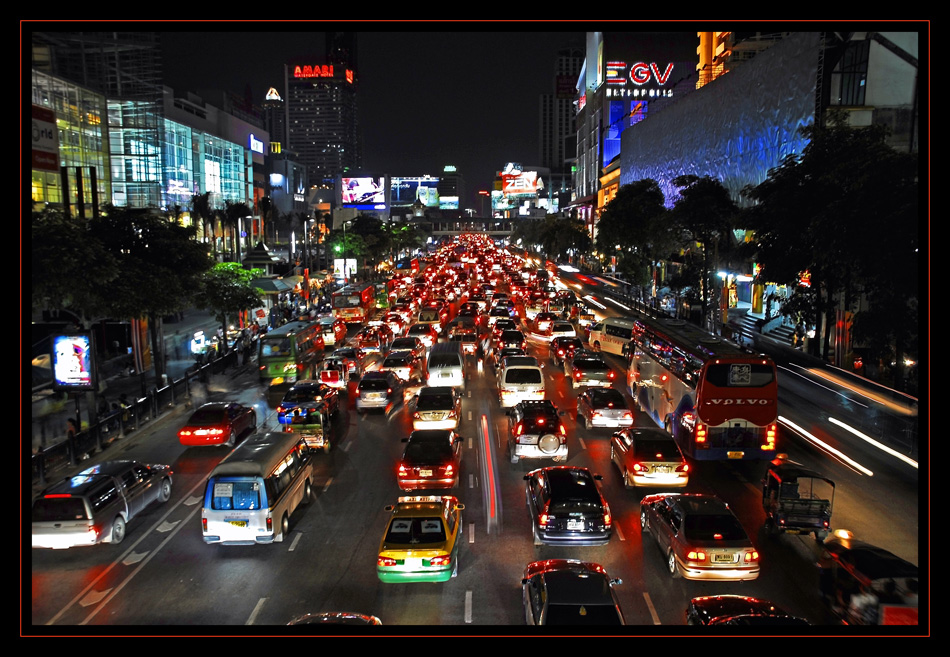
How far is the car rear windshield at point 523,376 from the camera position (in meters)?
26.9

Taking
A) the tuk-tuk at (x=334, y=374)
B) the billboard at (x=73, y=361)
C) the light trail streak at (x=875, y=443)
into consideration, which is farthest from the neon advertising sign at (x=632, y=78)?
the billboard at (x=73, y=361)

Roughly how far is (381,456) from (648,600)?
1109cm

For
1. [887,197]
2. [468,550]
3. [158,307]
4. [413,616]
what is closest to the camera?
[413,616]

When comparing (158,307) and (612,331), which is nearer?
(158,307)

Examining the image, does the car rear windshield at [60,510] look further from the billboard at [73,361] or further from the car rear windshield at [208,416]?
the billboard at [73,361]

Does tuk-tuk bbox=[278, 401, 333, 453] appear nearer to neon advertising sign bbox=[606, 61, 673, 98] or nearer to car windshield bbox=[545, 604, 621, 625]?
car windshield bbox=[545, 604, 621, 625]

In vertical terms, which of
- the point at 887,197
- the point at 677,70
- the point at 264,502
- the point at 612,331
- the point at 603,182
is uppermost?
the point at 677,70

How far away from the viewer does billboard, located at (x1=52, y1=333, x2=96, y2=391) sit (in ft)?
77.2

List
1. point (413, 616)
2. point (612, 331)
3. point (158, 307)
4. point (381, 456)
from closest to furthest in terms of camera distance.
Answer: point (413, 616) → point (381, 456) → point (158, 307) → point (612, 331)

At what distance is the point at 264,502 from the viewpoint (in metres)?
A: 14.8

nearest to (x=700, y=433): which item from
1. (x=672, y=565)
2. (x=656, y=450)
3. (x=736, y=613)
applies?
(x=656, y=450)

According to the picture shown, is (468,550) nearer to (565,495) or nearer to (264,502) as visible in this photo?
(565,495)

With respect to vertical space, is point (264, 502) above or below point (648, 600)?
above

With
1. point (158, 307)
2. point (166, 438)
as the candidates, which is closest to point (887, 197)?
point (166, 438)
